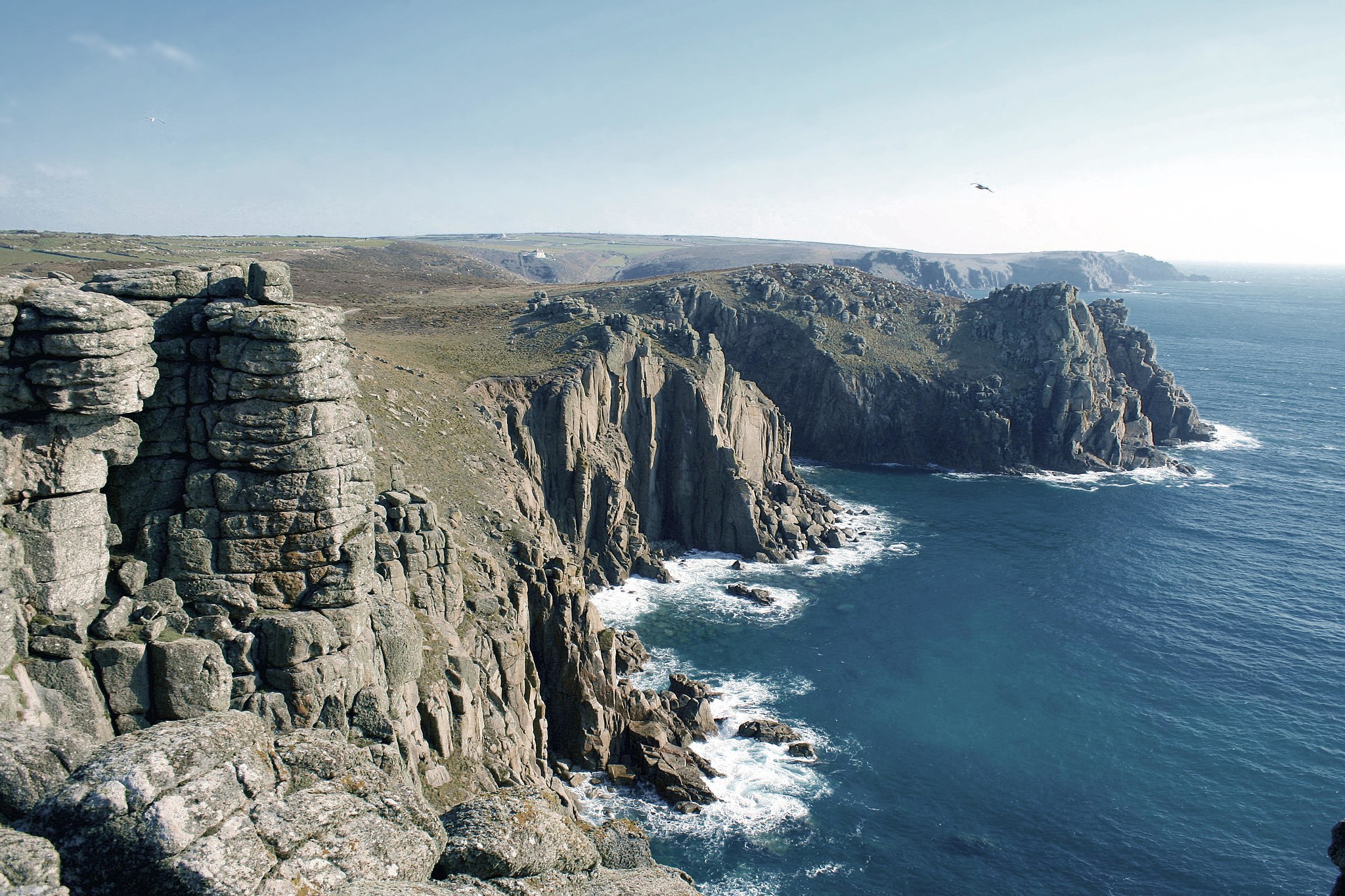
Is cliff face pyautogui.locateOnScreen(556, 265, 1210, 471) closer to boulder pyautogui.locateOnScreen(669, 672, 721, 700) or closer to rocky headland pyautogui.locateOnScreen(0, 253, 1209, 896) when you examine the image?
boulder pyautogui.locateOnScreen(669, 672, 721, 700)

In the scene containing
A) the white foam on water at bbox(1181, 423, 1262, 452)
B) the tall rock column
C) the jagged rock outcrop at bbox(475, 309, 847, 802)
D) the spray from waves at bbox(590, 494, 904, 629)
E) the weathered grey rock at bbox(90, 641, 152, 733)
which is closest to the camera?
the tall rock column

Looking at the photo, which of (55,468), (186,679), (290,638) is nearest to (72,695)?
(186,679)

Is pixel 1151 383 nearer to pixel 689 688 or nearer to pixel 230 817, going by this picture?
pixel 689 688

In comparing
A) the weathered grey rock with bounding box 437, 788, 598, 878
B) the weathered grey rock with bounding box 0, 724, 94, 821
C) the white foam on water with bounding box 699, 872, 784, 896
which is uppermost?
the weathered grey rock with bounding box 0, 724, 94, 821

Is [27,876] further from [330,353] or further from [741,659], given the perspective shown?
[741,659]

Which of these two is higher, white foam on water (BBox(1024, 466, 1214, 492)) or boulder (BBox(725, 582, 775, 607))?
white foam on water (BBox(1024, 466, 1214, 492))

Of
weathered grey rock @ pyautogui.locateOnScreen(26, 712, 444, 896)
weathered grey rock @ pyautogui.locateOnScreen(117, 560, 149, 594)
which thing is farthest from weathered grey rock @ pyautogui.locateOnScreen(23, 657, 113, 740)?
weathered grey rock @ pyautogui.locateOnScreen(26, 712, 444, 896)

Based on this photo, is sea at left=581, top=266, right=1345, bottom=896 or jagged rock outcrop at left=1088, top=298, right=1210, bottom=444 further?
jagged rock outcrop at left=1088, top=298, right=1210, bottom=444
